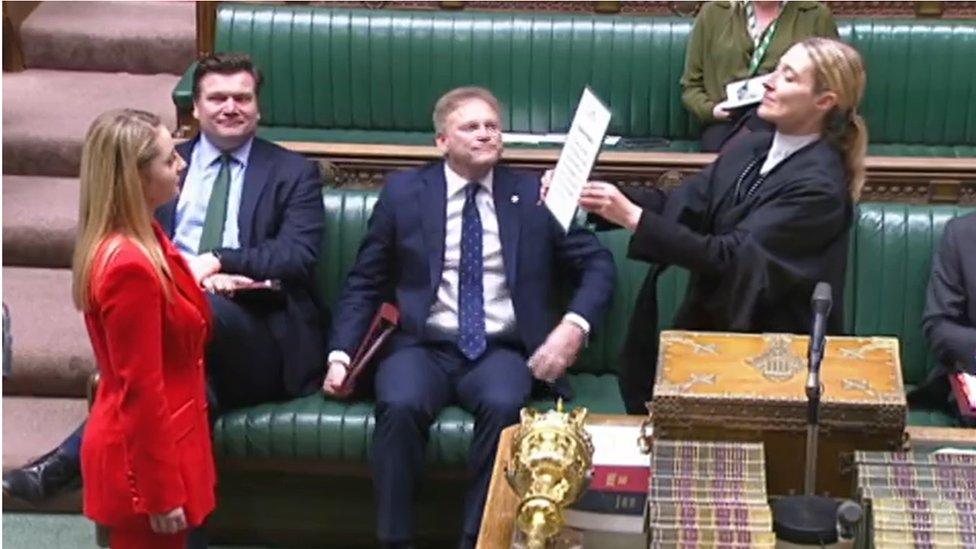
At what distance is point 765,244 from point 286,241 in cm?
116

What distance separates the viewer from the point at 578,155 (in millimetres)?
3516

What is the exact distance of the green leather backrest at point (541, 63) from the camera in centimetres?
540

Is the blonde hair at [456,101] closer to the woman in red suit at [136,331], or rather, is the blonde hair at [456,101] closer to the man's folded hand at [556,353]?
the man's folded hand at [556,353]

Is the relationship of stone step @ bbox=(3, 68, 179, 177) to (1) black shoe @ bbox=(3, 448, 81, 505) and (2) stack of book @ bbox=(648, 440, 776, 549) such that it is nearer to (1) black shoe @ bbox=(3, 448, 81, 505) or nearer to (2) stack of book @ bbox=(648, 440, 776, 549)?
(1) black shoe @ bbox=(3, 448, 81, 505)

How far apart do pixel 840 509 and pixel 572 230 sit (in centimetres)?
179

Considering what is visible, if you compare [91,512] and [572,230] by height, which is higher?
[572,230]

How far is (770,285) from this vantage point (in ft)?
12.1

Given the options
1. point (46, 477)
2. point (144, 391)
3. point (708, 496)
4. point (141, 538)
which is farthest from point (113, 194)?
point (708, 496)

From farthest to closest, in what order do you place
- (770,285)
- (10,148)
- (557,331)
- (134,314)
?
1. (10,148)
2. (557,331)
3. (770,285)
4. (134,314)

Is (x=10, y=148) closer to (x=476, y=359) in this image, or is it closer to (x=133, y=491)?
(x=476, y=359)

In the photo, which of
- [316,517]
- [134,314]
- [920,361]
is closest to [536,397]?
[316,517]

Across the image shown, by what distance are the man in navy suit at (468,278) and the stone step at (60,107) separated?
5.53 ft

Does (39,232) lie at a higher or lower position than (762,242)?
lower

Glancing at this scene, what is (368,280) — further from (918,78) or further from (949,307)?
(918,78)
